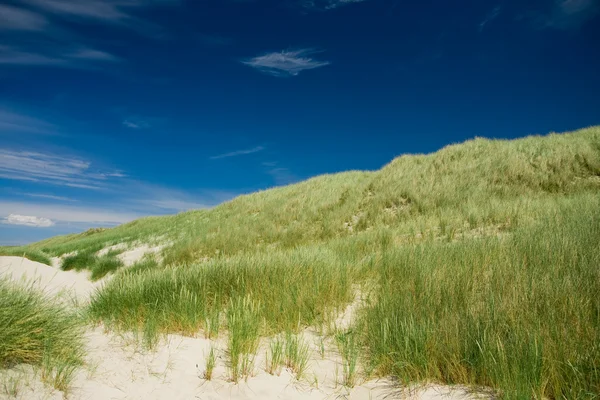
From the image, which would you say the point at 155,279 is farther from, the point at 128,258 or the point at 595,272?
the point at 128,258

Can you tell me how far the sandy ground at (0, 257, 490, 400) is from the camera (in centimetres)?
271

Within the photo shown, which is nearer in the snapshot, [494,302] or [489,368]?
[489,368]

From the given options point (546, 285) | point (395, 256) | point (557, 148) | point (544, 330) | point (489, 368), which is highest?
point (557, 148)

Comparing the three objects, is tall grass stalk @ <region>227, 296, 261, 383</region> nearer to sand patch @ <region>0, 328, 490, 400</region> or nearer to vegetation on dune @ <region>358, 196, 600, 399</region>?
sand patch @ <region>0, 328, 490, 400</region>

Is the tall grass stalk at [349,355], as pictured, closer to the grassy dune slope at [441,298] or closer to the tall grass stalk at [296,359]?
the grassy dune slope at [441,298]

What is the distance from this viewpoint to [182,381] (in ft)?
10.2

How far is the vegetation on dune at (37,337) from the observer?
104 inches

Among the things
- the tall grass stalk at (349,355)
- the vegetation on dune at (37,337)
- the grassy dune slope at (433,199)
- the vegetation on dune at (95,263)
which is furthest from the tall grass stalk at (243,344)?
the vegetation on dune at (95,263)

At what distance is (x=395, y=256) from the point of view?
5805mm

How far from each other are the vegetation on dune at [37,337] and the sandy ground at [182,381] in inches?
4.0

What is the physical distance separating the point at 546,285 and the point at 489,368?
4.54ft

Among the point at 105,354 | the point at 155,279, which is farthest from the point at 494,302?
the point at 155,279

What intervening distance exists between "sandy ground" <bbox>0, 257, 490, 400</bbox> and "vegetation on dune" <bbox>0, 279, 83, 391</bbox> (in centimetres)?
10

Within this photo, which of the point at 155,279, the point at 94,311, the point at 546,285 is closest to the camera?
the point at 546,285
